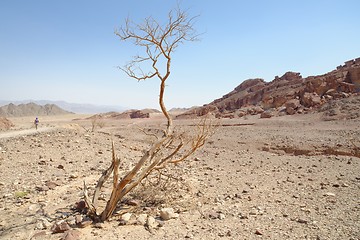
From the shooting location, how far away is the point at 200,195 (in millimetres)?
5461

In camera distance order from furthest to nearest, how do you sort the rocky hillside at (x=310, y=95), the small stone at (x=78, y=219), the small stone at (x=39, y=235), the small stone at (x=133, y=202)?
the rocky hillside at (x=310, y=95), the small stone at (x=133, y=202), the small stone at (x=78, y=219), the small stone at (x=39, y=235)

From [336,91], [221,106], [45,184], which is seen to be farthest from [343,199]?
[221,106]

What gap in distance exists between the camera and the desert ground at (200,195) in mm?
3846

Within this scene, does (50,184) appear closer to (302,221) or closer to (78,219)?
(78,219)

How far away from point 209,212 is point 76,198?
2692 millimetres

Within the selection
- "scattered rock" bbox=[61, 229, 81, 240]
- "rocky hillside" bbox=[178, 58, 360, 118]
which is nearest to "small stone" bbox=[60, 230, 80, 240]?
"scattered rock" bbox=[61, 229, 81, 240]

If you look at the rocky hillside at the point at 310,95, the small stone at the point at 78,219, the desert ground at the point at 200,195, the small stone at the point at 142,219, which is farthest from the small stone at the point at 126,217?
the rocky hillside at the point at 310,95

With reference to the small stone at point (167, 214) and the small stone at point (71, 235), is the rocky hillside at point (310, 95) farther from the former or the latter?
the small stone at point (71, 235)

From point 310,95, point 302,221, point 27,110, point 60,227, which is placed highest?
point 310,95

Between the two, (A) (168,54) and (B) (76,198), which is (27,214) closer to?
(B) (76,198)

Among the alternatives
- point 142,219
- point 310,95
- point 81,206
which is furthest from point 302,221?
point 310,95

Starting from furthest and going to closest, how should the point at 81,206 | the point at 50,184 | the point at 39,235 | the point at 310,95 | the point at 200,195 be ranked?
the point at 310,95 → the point at 50,184 → the point at 200,195 → the point at 81,206 → the point at 39,235

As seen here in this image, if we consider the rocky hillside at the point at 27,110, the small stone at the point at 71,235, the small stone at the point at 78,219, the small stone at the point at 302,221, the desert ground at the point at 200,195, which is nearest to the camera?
the small stone at the point at 71,235

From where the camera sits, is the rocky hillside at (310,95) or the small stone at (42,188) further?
the rocky hillside at (310,95)
